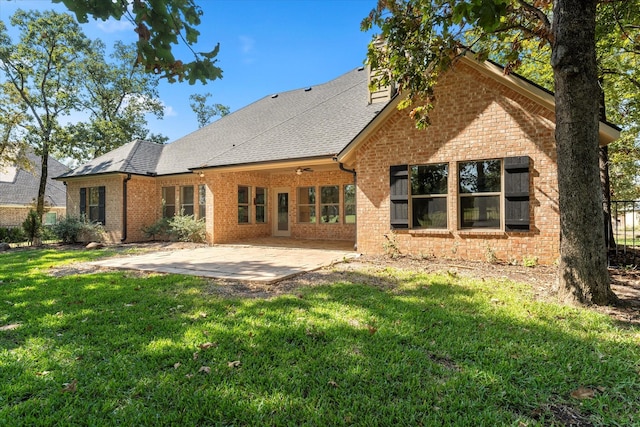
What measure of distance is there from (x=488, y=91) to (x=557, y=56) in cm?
336

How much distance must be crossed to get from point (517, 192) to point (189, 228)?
1144cm

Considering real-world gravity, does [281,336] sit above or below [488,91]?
below

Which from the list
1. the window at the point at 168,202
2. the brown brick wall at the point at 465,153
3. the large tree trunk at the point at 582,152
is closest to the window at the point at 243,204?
the window at the point at 168,202

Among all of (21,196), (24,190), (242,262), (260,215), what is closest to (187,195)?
(260,215)

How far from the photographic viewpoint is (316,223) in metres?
14.8

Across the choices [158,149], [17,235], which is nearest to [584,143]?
[158,149]

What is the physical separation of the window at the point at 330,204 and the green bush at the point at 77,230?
32.8 feet

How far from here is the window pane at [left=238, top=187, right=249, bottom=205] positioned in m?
14.3

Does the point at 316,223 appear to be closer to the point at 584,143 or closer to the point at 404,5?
the point at 404,5

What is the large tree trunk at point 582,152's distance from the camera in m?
4.64

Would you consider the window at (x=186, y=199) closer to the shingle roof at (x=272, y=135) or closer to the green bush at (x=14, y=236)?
the shingle roof at (x=272, y=135)

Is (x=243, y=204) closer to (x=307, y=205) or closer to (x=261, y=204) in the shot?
(x=261, y=204)

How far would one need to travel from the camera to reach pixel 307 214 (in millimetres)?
15078

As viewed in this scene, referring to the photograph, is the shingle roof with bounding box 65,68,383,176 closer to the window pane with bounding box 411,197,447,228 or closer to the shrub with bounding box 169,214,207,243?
the shrub with bounding box 169,214,207,243
